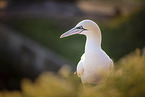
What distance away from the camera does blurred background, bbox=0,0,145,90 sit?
6102 millimetres

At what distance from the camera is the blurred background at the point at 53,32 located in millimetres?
6102

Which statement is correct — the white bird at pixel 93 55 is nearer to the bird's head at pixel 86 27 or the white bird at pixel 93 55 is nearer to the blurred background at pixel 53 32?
the bird's head at pixel 86 27

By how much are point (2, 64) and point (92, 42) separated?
22.7ft

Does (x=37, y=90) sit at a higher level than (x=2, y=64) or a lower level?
higher

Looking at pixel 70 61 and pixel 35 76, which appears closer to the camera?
pixel 70 61

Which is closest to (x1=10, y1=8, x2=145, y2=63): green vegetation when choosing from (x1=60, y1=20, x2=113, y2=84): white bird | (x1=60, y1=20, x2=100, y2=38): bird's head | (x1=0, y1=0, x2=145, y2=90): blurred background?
(x1=0, y1=0, x2=145, y2=90): blurred background

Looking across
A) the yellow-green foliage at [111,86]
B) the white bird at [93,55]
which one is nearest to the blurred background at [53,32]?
the white bird at [93,55]

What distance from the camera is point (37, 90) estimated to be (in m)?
2.02

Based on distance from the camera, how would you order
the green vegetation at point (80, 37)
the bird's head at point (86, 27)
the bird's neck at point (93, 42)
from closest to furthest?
the bird's head at point (86, 27)
the bird's neck at point (93, 42)
the green vegetation at point (80, 37)

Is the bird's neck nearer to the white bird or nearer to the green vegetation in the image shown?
the white bird

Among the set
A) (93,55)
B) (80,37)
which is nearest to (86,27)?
(93,55)

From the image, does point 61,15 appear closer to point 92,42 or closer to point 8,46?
point 8,46

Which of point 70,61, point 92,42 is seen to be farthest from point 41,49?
point 92,42

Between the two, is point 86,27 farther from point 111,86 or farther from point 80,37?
point 80,37
